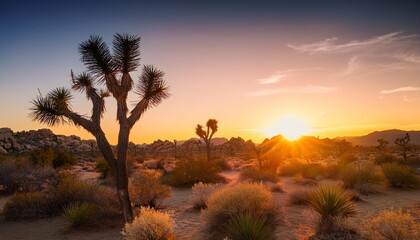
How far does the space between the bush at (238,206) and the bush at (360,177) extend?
280 inches

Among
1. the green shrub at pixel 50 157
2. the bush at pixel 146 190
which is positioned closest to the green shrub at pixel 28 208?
the bush at pixel 146 190

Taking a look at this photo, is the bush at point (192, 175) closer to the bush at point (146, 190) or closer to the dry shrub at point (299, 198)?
the bush at point (146, 190)

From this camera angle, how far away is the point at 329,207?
8.06 m

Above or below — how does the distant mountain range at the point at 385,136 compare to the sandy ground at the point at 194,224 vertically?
Result: above

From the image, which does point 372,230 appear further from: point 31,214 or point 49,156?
point 49,156

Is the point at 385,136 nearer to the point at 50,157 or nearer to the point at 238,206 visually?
the point at 50,157

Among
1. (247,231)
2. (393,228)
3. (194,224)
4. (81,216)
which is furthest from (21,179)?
(393,228)

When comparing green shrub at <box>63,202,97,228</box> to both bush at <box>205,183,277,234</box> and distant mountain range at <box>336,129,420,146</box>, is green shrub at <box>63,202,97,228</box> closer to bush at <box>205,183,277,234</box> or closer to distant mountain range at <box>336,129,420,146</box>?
bush at <box>205,183,277,234</box>

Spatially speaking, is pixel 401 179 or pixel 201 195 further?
pixel 401 179

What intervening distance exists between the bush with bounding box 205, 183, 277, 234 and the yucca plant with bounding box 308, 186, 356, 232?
130cm

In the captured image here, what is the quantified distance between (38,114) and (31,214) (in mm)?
3793

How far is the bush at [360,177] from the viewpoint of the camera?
47.0 feet

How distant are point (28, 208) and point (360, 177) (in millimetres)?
13728

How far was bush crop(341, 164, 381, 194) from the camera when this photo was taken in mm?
14328
